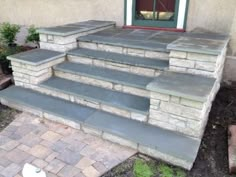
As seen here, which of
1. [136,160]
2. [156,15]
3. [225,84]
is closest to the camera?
[136,160]

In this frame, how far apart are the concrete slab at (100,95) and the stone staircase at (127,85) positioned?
0.01 meters

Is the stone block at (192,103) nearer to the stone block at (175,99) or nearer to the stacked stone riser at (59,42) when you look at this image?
the stone block at (175,99)

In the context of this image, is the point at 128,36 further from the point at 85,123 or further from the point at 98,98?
the point at 85,123

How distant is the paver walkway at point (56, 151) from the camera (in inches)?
80.3

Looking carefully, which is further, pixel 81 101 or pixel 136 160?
pixel 81 101

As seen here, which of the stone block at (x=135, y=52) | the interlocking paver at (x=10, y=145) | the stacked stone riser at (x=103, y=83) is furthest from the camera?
the stone block at (x=135, y=52)

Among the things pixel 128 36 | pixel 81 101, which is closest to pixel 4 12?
pixel 128 36

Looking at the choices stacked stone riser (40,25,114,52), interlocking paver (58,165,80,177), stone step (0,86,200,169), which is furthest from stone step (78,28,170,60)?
interlocking paver (58,165,80,177)

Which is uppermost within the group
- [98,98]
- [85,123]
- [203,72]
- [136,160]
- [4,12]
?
[4,12]

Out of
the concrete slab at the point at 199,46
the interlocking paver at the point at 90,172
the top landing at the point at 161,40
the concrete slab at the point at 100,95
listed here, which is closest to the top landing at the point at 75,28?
the top landing at the point at 161,40

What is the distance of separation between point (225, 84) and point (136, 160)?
191 cm

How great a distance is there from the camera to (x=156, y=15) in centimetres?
381

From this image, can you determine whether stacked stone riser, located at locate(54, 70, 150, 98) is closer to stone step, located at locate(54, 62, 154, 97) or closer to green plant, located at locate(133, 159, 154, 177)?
stone step, located at locate(54, 62, 154, 97)

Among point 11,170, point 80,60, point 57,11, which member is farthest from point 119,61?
point 57,11
